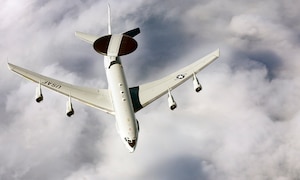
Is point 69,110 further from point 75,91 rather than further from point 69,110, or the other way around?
point 75,91

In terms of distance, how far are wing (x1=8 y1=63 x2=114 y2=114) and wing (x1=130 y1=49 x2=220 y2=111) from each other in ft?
20.6

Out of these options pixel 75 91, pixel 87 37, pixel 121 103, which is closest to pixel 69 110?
pixel 75 91

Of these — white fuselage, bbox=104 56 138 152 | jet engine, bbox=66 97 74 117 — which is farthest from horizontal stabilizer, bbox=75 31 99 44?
jet engine, bbox=66 97 74 117

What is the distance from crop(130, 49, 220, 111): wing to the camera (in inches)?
3374

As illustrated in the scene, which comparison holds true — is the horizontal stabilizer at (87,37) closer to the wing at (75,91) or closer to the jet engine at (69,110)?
the wing at (75,91)

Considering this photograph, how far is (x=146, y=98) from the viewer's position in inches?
3383

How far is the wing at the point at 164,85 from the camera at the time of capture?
281ft

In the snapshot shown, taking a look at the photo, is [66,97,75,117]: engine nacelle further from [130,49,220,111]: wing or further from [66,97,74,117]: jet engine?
[130,49,220,111]: wing

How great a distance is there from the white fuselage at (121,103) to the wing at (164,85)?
458cm

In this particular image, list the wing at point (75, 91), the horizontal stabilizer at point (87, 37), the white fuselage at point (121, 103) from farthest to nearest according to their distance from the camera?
the horizontal stabilizer at point (87, 37)
the wing at point (75, 91)
the white fuselage at point (121, 103)

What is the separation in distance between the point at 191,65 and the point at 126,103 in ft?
67.0

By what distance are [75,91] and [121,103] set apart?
13.9m

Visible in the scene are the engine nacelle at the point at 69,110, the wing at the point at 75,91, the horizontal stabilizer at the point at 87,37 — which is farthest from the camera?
the horizontal stabilizer at the point at 87,37

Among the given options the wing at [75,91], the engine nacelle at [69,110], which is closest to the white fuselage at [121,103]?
the wing at [75,91]
